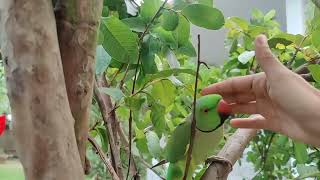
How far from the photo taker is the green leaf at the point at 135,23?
2.17 feet

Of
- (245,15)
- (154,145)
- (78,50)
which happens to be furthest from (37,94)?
(245,15)

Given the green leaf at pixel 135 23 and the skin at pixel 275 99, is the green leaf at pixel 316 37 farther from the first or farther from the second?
the green leaf at pixel 135 23

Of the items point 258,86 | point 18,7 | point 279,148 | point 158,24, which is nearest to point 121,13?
point 158,24

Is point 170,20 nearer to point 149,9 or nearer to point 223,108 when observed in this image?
point 149,9

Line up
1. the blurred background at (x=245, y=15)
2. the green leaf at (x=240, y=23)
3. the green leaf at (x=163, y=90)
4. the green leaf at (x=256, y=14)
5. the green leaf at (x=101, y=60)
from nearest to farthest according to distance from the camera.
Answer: the green leaf at (x=101, y=60) < the green leaf at (x=163, y=90) < the green leaf at (x=240, y=23) < the green leaf at (x=256, y=14) < the blurred background at (x=245, y=15)

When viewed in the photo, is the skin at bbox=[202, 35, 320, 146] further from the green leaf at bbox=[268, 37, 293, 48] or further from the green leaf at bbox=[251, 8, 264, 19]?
the green leaf at bbox=[251, 8, 264, 19]

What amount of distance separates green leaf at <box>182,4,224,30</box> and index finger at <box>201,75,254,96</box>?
0.08 m

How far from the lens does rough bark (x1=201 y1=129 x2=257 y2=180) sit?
0.63m

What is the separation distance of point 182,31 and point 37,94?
40 centimetres

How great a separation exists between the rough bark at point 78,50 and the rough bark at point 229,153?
0.89 ft

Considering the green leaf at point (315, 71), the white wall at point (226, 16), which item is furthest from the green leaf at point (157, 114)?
the white wall at point (226, 16)

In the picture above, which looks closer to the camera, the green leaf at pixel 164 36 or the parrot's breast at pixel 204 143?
the parrot's breast at pixel 204 143

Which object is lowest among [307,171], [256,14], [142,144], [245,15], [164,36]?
[307,171]

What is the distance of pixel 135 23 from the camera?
0.67 m
